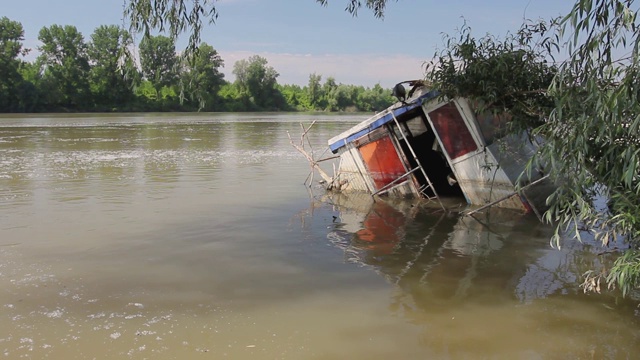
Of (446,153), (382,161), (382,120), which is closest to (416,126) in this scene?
(382,161)

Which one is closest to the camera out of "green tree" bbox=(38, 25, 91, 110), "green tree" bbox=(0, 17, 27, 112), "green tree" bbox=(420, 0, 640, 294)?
"green tree" bbox=(420, 0, 640, 294)

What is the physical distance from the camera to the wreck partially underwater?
10.8 meters

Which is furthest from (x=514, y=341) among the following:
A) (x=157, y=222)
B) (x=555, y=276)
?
(x=157, y=222)

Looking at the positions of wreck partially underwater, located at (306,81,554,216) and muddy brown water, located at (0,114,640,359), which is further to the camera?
wreck partially underwater, located at (306,81,554,216)

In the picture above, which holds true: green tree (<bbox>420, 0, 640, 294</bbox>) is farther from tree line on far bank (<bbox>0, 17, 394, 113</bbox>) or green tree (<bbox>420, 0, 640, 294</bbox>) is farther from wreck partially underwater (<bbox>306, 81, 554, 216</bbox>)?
tree line on far bank (<bbox>0, 17, 394, 113</bbox>)

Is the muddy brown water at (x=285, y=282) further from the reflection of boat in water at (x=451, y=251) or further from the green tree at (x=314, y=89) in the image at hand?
the green tree at (x=314, y=89)

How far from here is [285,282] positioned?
23.8 feet

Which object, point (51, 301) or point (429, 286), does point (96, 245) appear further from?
point (429, 286)

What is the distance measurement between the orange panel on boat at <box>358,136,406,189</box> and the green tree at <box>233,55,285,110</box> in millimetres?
83718

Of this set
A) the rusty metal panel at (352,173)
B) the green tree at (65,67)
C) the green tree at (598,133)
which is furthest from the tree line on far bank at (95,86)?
the green tree at (598,133)

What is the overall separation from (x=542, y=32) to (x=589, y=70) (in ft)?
15.3

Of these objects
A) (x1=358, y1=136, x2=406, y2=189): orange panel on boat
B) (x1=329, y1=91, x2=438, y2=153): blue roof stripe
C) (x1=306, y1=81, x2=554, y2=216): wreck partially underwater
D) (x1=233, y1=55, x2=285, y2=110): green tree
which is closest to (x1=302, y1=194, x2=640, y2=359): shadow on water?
(x1=306, y1=81, x2=554, y2=216): wreck partially underwater

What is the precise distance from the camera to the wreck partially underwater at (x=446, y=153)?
35.6ft

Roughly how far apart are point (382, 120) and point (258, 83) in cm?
8682
